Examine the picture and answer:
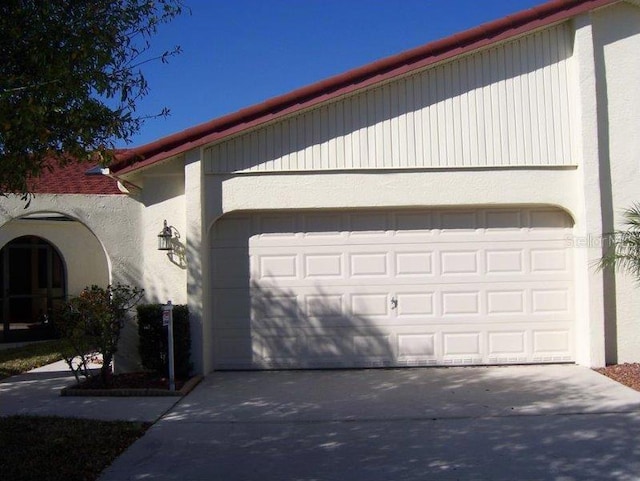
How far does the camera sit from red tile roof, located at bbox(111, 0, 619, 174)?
32.1 ft

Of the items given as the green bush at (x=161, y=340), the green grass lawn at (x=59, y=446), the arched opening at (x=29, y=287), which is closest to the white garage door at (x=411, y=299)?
the green bush at (x=161, y=340)

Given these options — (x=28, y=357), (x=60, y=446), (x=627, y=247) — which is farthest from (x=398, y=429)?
(x=28, y=357)

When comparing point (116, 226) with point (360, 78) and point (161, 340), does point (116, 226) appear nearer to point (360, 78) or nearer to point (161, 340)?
point (161, 340)

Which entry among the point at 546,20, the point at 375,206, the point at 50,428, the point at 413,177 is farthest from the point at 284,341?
the point at 546,20

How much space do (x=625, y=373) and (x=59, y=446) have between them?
280 inches

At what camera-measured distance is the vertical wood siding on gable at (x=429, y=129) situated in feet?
32.8

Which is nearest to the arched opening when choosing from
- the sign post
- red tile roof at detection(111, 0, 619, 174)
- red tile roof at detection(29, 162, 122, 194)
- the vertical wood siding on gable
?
red tile roof at detection(29, 162, 122, 194)

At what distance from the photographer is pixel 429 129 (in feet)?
32.8

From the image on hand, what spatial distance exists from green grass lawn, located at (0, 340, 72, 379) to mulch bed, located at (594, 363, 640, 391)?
7.73m

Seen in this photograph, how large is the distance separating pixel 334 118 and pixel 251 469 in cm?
552

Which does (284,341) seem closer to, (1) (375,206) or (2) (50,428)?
(1) (375,206)

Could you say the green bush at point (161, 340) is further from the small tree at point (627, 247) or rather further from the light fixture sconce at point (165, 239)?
the small tree at point (627, 247)

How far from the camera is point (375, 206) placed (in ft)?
32.8

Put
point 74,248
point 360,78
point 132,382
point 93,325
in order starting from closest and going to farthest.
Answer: point 93,325 → point 132,382 → point 360,78 → point 74,248
